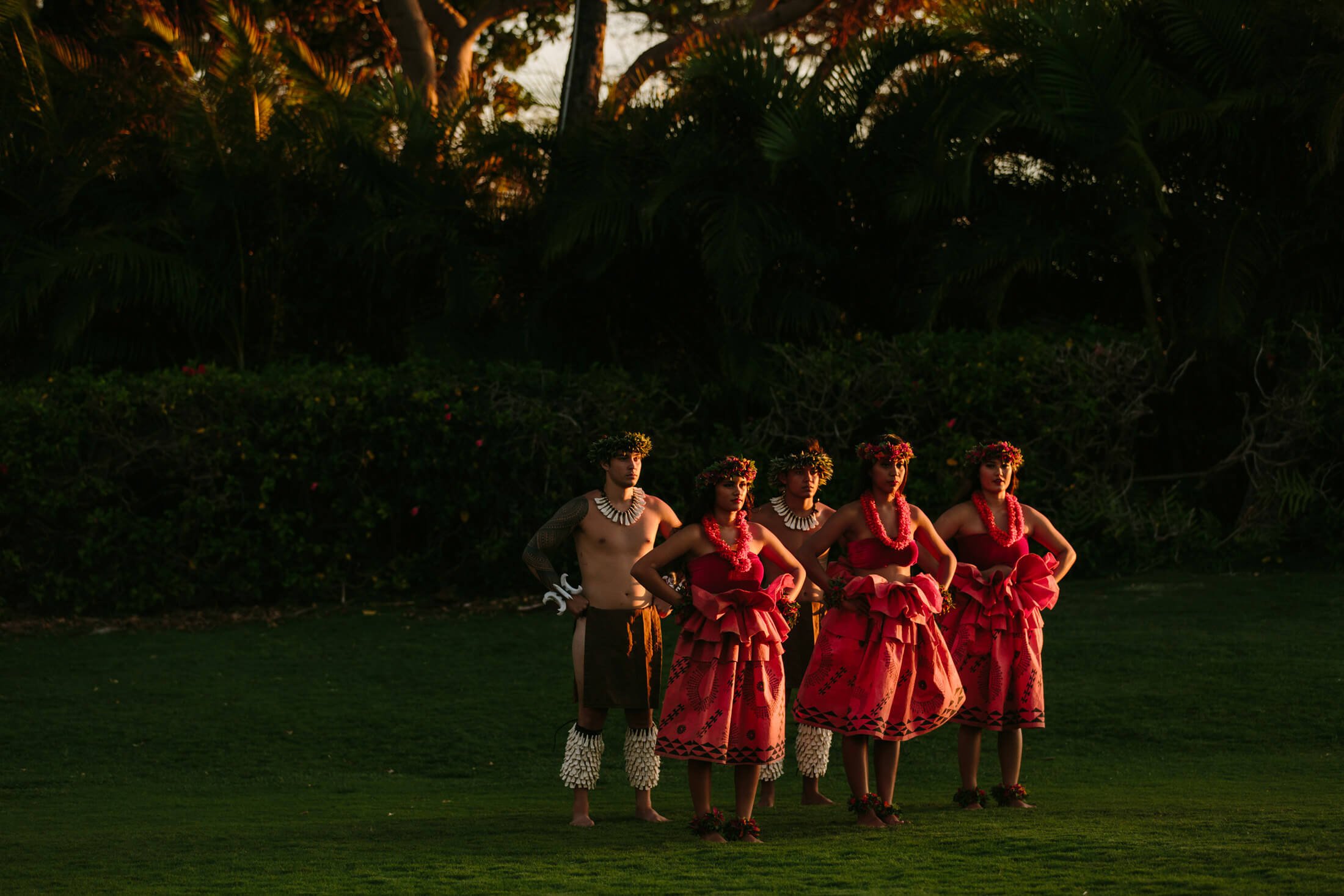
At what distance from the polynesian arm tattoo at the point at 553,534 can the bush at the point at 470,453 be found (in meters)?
5.34

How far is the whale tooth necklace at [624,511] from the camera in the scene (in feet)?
22.0

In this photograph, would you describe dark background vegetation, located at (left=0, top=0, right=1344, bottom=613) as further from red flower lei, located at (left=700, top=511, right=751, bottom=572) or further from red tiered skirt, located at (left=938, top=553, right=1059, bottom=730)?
red flower lei, located at (left=700, top=511, right=751, bottom=572)

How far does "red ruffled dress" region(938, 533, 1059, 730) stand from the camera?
666cm

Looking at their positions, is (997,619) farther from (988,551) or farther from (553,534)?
(553,534)

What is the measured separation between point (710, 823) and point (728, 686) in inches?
20.5

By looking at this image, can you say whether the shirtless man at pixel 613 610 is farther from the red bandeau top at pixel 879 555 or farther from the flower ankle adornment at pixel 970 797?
the flower ankle adornment at pixel 970 797

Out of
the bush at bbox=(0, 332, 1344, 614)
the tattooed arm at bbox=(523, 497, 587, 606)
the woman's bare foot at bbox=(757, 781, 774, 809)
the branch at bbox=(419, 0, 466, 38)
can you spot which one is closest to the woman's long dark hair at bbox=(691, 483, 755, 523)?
the tattooed arm at bbox=(523, 497, 587, 606)

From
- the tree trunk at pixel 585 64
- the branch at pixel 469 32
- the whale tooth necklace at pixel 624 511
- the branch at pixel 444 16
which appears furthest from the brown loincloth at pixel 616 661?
the branch at pixel 444 16

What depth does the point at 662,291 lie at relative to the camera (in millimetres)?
14336

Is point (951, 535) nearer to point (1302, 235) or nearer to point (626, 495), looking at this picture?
point (626, 495)

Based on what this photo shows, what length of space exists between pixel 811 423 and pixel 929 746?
4.01 metres

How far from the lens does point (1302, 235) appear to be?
13.0 m

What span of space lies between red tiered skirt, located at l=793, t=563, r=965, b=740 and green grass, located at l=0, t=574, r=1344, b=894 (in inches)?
16.7

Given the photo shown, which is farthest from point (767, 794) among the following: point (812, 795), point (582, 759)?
point (582, 759)
